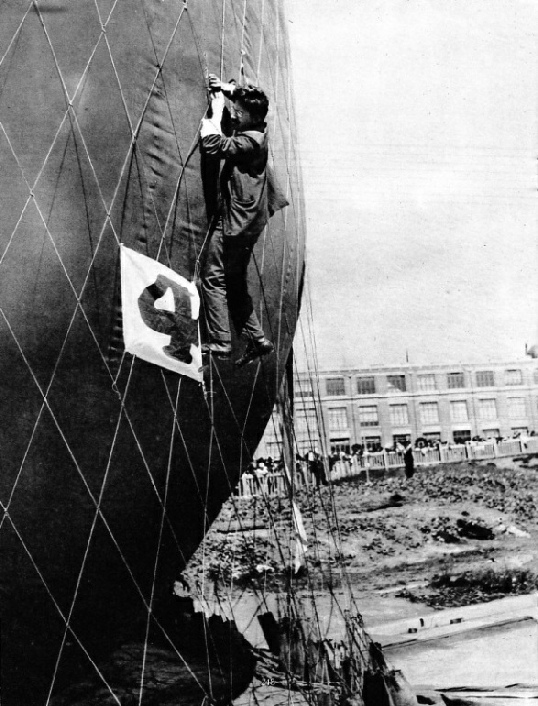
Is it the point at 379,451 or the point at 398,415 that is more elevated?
the point at 398,415

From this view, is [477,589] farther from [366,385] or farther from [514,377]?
[366,385]

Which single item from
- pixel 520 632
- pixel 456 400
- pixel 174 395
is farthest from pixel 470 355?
pixel 174 395

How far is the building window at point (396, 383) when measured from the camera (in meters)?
9.96

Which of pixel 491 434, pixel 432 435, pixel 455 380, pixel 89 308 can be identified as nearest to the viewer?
pixel 89 308

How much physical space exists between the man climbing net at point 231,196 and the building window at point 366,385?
19.1ft

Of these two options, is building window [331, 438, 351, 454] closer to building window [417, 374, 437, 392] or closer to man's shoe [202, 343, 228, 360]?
building window [417, 374, 437, 392]

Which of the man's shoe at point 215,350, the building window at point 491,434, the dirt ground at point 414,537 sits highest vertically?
the man's shoe at point 215,350

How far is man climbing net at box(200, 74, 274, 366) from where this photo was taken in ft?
14.0

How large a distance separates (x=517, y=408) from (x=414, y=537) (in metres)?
2.25

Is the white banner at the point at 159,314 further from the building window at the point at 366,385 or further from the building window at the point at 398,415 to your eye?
the building window at the point at 398,415

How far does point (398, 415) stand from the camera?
38.6 feet

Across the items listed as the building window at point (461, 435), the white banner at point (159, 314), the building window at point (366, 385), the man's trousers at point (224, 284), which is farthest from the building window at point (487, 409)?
the white banner at point (159, 314)

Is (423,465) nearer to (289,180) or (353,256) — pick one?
(353,256)

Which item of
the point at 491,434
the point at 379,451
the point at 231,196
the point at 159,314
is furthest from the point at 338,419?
the point at 159,314
